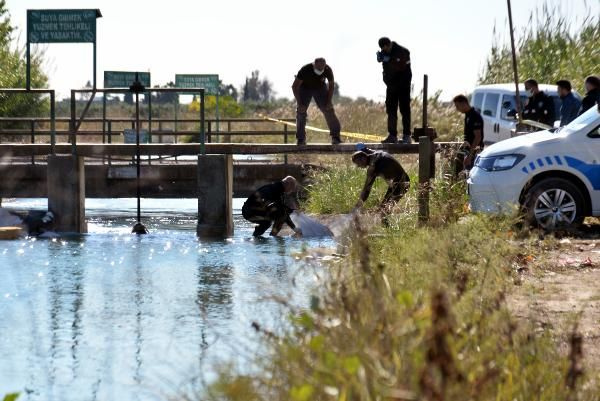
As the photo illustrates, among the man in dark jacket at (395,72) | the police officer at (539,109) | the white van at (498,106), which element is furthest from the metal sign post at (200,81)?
the police officer at (539,109)

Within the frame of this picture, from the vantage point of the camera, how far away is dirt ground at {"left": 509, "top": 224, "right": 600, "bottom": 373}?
26.6 feet

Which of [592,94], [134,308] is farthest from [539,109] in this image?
[134,308]

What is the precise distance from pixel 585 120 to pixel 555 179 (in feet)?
2.51

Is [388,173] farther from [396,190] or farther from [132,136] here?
[132,136]

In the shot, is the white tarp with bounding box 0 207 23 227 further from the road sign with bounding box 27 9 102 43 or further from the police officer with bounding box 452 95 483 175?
the police officer with bounding box 452 95 483 175

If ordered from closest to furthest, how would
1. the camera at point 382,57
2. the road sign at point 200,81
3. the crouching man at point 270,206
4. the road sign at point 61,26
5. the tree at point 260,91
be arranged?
the camera at point 382,57, the crouching man at point 270,206, the road sign at point 61,26, the road sign at point 200,81, the tree at point 260,91

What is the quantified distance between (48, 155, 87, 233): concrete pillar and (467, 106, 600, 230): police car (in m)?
9.33

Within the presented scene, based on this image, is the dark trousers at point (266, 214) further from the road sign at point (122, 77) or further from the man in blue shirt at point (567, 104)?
the road sign at point (122, 77)

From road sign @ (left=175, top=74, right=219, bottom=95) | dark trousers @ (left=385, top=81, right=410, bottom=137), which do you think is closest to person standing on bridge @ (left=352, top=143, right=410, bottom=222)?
dark trousers @ (left=385, top=81, right=410, bottom=137)

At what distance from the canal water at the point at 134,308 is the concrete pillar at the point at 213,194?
0.39m

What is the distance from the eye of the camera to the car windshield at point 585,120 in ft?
47.9

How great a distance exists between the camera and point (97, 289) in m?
13.9

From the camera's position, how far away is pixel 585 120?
14758 millimetres

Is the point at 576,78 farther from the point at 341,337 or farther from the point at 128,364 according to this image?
the point at 341,337
